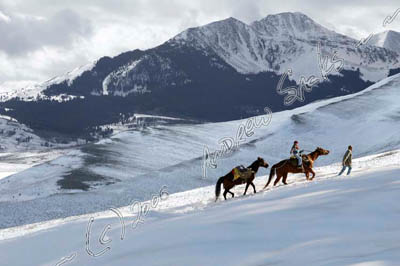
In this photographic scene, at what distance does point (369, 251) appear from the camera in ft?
→ 33.1

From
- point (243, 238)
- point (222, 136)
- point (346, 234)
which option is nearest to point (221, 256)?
point (243, 238)

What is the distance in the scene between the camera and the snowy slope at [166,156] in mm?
59938

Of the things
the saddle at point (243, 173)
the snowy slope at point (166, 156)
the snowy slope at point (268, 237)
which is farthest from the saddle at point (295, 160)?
the snowy slope at point (166, 156)

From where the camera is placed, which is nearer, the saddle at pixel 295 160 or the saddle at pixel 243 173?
the saddle at pixel 243 173

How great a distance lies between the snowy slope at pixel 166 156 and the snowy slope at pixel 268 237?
36492 millimetres

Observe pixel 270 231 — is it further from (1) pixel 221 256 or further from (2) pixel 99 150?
(2) pixel 99 150

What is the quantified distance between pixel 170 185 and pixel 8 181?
29660 millimetres

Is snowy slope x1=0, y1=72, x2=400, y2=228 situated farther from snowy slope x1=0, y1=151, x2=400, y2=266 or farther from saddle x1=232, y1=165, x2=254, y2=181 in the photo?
snowy slope x1=0, y1=151, x2=400, y2=266

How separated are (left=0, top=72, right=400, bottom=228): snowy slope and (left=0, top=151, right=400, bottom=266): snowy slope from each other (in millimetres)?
36492

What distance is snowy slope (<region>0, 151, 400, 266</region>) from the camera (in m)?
10.9

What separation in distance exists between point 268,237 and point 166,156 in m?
82.9

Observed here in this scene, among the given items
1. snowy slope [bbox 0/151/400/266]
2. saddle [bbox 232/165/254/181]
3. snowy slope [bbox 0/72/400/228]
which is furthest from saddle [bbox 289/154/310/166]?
snowy slope [bbox 0/72/400/228]

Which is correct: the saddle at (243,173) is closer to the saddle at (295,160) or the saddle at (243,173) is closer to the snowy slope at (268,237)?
the saddle at (295,160)

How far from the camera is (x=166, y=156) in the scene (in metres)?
95.5
